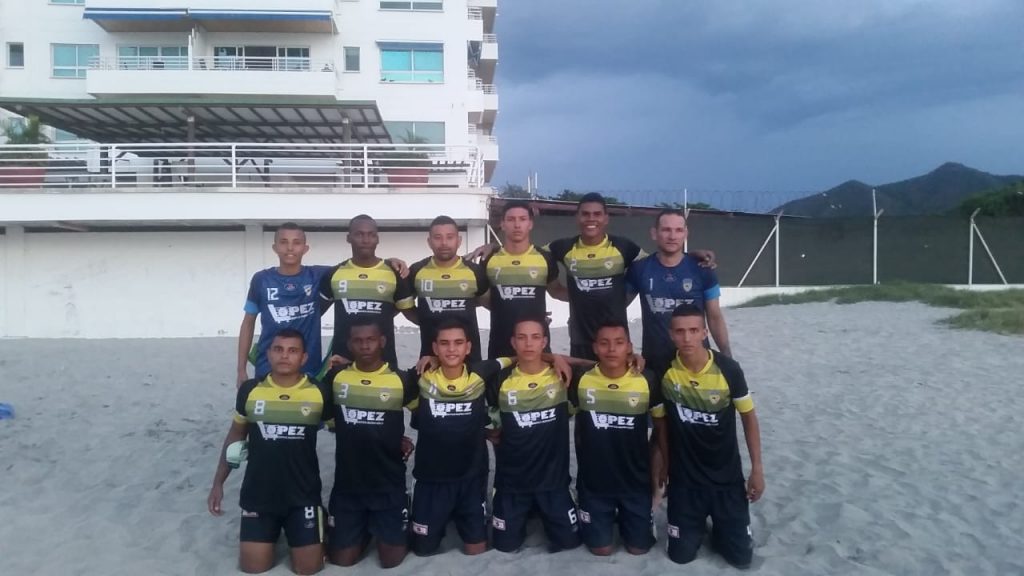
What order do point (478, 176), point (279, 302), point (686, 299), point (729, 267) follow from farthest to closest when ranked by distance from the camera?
1. point (729, 267)
2. point (478, 176)
3. point (279, 302)
4. point (686, 299)

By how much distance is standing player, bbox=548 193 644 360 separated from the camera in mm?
5500

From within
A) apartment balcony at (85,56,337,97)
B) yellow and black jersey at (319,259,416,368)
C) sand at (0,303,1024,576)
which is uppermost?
apartment balcony at (85,56,337,97)

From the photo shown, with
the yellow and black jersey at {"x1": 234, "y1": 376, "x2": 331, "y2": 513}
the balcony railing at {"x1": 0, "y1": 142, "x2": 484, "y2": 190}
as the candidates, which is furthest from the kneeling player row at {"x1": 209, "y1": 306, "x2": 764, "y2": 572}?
the balcony railing at {"x1": 0, "y1": 142, "x2": 484, "y2": 190}

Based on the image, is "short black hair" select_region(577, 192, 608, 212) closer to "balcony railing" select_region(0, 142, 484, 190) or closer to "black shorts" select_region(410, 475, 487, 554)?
"black shorts" select_region(410, 475, 487, 554)

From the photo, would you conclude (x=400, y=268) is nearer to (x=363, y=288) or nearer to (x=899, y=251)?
(x=363, y=288)

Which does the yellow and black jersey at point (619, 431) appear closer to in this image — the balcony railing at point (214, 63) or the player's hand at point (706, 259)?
the player's hand at point (706, 259)

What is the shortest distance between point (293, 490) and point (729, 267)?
16815 millimetres

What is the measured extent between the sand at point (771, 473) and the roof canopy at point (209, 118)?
7300 millimetres

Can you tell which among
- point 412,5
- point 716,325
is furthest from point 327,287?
point 412,5

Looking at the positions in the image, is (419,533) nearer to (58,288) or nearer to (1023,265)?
(58,288)

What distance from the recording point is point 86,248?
16.3m

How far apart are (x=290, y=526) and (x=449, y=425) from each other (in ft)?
3.86

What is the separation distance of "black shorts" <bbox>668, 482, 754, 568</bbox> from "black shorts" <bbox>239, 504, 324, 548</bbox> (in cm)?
224

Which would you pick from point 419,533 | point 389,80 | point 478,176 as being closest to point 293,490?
point 419,533
